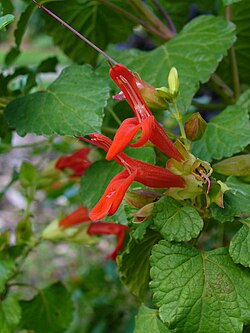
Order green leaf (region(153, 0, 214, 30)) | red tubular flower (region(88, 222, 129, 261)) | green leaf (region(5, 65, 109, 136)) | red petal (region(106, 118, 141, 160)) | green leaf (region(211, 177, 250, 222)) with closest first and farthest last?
red petal (region(106, 118, 141, 160)) → green leaf (region(211, 177, 250, 222)) → green leaf (region(5, 65, 109, 136)) → red tubular flower (region(88, 222, 129, 261)) → green leaf (region(153, 0, 214, 30))

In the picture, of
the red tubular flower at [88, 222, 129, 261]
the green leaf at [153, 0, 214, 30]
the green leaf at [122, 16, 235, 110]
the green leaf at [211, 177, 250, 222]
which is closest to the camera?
the green leaf at [211, 177, 250, 222]

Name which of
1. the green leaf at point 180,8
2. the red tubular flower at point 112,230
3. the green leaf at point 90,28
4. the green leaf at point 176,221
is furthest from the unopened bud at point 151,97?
the green leaf at point 180,8

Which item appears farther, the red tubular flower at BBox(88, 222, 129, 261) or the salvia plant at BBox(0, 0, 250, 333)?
the red tubular flower at BBox(88, 222, 129, 261)

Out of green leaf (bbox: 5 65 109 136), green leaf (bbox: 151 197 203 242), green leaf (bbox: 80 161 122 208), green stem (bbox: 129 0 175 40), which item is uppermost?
green leaf (bbox: 5 65 109 136)

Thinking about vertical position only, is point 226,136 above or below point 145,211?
below

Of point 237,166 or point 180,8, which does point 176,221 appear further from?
point 180,8

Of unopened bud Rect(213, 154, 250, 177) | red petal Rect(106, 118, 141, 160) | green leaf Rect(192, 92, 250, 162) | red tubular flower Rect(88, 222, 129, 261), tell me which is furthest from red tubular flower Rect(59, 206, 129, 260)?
red petal Rect(106, 118, 141, 160)

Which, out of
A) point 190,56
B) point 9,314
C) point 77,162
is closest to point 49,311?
point 9,314

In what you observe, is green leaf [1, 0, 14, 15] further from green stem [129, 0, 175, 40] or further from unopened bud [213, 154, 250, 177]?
unopened bud [213, 154, 250, 177]
